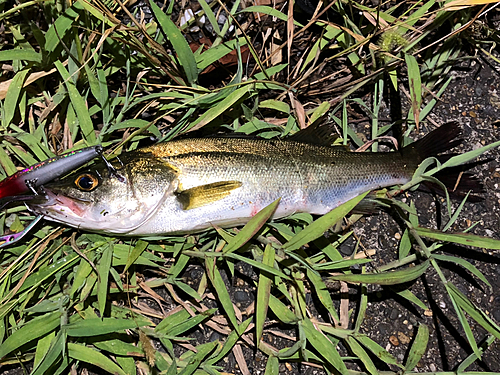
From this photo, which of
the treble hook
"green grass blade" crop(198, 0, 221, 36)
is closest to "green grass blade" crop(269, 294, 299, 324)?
the treble hook

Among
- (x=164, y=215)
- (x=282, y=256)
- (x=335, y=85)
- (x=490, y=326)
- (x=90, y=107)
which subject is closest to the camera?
(x=490, y=326)

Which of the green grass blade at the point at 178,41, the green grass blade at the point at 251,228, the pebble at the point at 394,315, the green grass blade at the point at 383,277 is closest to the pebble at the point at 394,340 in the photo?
the pebble at the point at 394,315

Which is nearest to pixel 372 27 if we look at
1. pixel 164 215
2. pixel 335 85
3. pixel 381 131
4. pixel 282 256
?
pixel 335 85

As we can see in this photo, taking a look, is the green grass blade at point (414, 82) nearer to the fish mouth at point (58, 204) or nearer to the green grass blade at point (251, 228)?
the green grass blade at point (251, 228)

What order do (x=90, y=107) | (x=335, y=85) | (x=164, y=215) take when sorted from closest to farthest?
(x=164, y=215), (x=90, y=107), (x=335, y=85)

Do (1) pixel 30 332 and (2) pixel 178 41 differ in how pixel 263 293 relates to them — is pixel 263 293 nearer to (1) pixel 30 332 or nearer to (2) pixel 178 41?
(1) pixel 30 332

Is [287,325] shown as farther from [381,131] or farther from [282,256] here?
[381,131]
